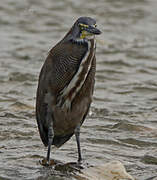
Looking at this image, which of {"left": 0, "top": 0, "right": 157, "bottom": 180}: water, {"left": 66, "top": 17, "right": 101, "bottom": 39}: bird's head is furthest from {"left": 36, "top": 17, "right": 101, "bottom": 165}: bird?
{"left": 0, "top": 0, "right": 157, "bottom": 180}: water

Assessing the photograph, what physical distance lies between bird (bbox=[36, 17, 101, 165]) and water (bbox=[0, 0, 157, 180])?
0.51 m

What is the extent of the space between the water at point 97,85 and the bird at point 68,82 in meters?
0.51

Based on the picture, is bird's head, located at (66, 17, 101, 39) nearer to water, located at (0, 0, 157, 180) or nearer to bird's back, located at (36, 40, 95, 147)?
bird's back, located at (36, 40, 95, 147)

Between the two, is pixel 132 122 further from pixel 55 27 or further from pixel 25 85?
pixel 55 27

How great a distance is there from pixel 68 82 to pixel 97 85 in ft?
15.0

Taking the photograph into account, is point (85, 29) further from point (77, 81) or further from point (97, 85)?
point (97, 85)

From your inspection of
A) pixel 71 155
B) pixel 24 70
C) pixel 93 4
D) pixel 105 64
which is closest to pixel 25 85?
pixel 24 70

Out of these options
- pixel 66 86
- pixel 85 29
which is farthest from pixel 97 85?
pixel 85 29

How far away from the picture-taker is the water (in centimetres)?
775

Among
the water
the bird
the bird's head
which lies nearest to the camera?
the bird's head

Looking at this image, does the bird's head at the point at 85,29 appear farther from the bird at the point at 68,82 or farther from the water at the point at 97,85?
the water at the point at 97,85

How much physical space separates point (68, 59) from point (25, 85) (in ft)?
14.4

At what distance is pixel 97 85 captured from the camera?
11.6 meters

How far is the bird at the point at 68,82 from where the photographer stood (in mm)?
6945
